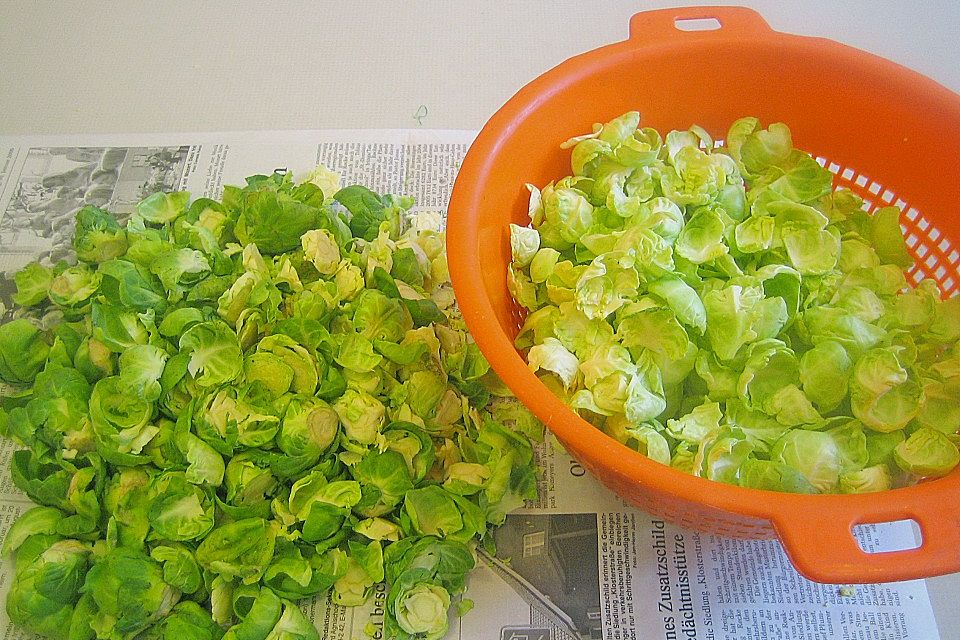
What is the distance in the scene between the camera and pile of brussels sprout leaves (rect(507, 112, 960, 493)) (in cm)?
57

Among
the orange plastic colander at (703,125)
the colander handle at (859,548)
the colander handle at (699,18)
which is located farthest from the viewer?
the colander handle at (699,18)

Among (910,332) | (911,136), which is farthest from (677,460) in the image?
(911,136)

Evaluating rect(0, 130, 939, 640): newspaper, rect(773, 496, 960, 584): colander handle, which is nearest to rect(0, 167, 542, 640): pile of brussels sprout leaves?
rect(0, 130, 939, 640): newspaper

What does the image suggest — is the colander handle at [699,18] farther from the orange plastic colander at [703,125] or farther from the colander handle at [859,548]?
the colander handle at [859,548]

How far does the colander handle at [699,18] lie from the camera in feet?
2.17

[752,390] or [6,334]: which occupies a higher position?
[752,390]

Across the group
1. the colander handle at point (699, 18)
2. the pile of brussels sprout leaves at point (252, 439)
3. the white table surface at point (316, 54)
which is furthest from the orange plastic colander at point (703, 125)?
the white table surface at point (316, 54)

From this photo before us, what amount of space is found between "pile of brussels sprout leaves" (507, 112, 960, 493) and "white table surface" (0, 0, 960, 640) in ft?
1.24

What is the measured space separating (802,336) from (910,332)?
91mm

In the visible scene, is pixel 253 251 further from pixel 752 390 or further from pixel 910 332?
pixel 910 332

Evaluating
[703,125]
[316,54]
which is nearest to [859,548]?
[703,125]

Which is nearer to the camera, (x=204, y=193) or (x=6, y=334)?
(x=6, y=334)

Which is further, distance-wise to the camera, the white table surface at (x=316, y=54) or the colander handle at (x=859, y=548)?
the white table surface at (x=316, y=54)

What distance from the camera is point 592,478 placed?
73cm
